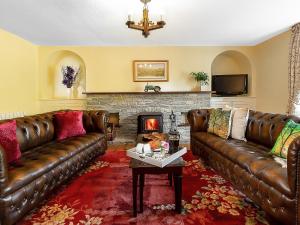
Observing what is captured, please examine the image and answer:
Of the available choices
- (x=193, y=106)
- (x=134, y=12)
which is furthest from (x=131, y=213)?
(x=193, y=106)

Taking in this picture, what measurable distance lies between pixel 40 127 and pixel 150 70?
10.6 feet

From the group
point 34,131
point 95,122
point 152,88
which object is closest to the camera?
point 34,131

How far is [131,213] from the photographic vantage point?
199 cm

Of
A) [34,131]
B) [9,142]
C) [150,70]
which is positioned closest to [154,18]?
[150,70]

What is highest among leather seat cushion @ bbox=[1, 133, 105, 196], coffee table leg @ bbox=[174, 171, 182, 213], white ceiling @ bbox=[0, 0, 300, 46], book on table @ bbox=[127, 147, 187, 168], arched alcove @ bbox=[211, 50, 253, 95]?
white ceiling @ bbox=[0, 0, 300, 46]

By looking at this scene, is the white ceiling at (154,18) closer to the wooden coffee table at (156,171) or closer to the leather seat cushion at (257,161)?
the leather seat cushion at (257,161)

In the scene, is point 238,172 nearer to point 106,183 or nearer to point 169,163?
point 169,163

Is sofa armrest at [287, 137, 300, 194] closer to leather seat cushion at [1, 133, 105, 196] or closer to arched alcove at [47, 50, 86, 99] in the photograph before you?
leather seat cushion at [1, 133, 105, 196]

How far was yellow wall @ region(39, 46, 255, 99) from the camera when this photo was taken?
5438mm

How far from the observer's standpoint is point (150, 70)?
5488 mm

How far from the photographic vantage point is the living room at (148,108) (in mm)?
1940

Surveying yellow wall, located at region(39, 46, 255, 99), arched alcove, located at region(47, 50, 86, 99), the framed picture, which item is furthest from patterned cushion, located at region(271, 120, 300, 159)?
arched alcove, located at region(47, 50, 86, 99)

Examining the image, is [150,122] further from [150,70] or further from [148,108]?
[150,70]

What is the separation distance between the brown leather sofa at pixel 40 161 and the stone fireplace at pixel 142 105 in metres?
1.47
